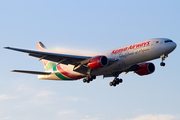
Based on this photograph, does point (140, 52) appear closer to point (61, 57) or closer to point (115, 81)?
point (115, 81)

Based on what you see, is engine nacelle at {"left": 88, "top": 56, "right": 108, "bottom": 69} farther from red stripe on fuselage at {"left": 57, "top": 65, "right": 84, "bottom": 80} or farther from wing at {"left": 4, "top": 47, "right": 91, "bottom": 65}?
red stripe on fuselage at {"left": 57, "top": 65, "right": 84, "bottom": 80}

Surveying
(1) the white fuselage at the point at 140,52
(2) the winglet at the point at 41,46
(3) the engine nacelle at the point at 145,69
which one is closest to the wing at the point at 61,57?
(1) the white fuselage at the point at 140,52

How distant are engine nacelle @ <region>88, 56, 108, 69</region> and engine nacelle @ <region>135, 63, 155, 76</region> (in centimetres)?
873

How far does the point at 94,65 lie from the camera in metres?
41.8

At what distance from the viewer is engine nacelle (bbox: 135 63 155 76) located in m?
48.5

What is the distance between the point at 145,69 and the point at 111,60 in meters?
8.41

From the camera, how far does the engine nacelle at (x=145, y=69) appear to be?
48.5 metres

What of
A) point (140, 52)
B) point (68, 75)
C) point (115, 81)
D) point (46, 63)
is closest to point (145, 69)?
point (115, 81)

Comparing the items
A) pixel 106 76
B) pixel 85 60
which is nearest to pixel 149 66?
pixel 106 76

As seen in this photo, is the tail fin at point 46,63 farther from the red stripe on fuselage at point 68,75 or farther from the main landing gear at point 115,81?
the main landing gear at point 115,81

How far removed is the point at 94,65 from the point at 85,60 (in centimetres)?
241

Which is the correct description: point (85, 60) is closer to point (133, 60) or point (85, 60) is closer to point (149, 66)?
point (133, 60)

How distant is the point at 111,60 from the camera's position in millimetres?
42469

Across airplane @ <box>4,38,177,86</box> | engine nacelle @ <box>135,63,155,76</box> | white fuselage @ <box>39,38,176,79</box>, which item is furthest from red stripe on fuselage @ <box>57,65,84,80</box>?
engine nacelle @ <box>135,63,155,76</box>
